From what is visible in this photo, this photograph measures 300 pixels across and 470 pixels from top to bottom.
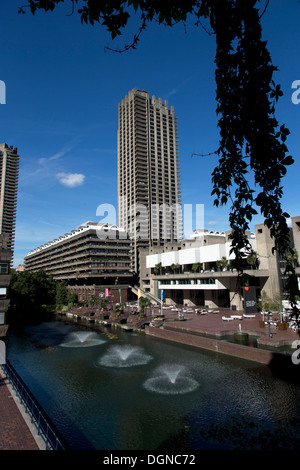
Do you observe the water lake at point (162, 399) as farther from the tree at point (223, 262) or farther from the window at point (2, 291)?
the tree at point (223, 262)

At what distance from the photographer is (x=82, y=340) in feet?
138

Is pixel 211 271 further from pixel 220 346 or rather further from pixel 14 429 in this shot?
pixel 14 429

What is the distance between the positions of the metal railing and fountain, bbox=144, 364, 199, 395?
9.10 m

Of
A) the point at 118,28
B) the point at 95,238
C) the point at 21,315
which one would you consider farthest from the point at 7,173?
the point at 118,28

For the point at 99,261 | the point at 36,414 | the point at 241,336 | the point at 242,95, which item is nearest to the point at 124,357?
the point at 241,336

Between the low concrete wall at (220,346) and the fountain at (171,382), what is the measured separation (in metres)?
6.29

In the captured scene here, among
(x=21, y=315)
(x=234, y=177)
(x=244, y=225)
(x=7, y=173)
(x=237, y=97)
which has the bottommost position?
(x=21, y=315)

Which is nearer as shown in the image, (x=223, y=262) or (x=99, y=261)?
(x=223, y=262)

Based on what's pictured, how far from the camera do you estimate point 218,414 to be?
17.6m

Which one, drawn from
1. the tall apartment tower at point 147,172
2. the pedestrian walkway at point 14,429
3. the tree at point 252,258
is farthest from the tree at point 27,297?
the tree at point 252,258

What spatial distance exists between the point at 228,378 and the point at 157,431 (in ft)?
32.3

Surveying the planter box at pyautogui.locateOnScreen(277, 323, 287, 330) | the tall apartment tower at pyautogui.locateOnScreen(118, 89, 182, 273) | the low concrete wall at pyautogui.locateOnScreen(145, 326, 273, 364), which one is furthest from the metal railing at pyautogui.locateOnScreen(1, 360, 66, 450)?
the tall apartment tower at pyautogui.locateOnScreen(118, 89, 182, 273)

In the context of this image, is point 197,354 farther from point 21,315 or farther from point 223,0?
point 21,315

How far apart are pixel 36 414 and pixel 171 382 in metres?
10.7
